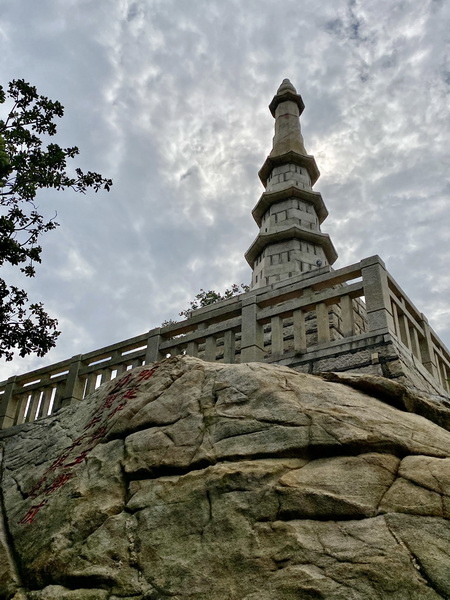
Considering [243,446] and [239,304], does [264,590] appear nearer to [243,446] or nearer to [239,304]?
[243,446]

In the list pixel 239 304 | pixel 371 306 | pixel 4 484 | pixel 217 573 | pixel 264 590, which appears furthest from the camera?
pixel 239 304

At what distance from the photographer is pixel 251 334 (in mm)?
7945

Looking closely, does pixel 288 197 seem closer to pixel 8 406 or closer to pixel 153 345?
pixel 153 345

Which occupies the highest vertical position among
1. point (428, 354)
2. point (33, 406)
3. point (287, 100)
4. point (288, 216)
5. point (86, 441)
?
point (287, 100)

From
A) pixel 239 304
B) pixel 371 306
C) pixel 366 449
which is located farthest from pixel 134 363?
pixel 366 449

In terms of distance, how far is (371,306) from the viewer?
23.2 ft

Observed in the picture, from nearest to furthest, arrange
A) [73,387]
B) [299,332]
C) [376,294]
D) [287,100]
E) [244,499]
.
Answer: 1. [244,499]
2. [376,294]
3. [299,332]
4. [73,387]
5. [287,100]

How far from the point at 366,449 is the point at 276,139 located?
55.3ft

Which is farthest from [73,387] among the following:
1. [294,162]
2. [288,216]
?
[294,162]

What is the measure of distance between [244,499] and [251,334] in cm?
400

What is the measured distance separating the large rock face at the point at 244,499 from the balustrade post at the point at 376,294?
174 centimetres

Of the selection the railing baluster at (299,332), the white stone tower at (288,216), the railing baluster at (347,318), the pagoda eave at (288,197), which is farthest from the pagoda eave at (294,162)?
the railing baluster at (347,318)

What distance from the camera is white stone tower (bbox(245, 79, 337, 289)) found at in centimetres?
1579

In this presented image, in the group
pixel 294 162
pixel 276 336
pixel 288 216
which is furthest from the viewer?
pixel 294 162
